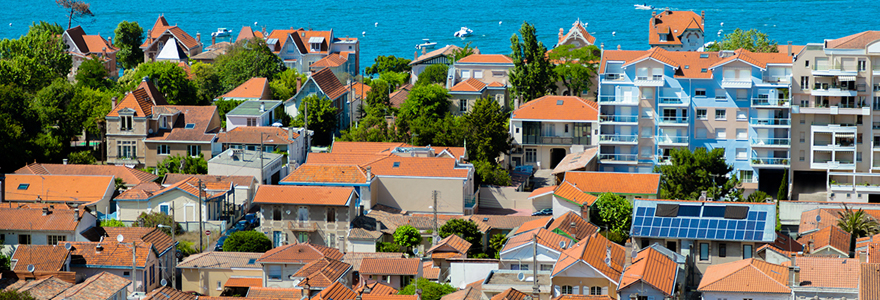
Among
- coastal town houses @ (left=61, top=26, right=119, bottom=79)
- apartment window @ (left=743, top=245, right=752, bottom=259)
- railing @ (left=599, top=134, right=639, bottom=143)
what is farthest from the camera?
Result: coastal town houses @ (left=61, top=26, right=119, bottom=79)

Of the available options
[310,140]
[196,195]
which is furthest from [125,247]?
[310,140]

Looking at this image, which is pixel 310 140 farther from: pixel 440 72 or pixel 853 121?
pixel 853 121

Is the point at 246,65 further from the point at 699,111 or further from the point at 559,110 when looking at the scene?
the point at 699,111

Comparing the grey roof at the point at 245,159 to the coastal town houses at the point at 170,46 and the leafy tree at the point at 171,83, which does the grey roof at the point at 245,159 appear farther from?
the coastal town houses at the point at 170,46

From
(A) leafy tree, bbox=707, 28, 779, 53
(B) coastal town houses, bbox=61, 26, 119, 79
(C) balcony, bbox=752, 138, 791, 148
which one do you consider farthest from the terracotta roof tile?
(B) coastal town houses, bbox=61, 26, 119, 79

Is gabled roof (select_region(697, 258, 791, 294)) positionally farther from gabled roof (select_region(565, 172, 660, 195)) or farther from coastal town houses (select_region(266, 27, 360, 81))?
coastal town houses (select_region(266, 27, 360, 81))

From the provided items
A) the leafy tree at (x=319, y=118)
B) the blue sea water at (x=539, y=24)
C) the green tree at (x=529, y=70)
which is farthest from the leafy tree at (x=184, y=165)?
the blue sea water at (x=539, y=24)
